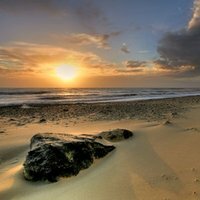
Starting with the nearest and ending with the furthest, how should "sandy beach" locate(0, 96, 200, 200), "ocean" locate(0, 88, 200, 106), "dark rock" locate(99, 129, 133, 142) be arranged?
"sandy beach" locate(0, 96, 200, 200), "dark rock" locate(99, 129, 133, 142), "ocean" locate(0, 88, 200, 106)

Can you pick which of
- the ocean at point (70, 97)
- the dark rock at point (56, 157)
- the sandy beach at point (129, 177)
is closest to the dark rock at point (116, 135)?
the sandy beach at point (129, 177)

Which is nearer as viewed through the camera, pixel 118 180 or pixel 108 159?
pixel 118 180

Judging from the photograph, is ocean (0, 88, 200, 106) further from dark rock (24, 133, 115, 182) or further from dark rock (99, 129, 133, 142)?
dark rock (24, 133, 115, 182)

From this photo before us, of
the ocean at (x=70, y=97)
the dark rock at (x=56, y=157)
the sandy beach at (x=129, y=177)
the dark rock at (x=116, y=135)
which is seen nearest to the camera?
the sandy beach at (x=129, y=177)

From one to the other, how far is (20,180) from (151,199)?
257 cm

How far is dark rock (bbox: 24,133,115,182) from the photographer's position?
5.05 m

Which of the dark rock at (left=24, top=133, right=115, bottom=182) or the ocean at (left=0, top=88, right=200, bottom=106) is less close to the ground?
the dark rock at (left=24, top=133, right=115, bottom=182)

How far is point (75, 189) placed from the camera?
15.0 ft

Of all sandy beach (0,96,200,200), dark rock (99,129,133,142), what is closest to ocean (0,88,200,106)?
dark rock (99,129,133,142)

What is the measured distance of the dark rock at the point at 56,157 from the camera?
505 cm

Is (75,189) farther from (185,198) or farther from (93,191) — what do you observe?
(185,198)

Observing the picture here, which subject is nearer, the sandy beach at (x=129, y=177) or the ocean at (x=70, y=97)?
the sandy beach at (x=129, y=177)

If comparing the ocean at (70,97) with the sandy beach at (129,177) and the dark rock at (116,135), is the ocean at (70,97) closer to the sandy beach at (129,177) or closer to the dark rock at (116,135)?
the dark rock at (116,135)

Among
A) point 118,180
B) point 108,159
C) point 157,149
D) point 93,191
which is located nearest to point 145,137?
point 157,149
